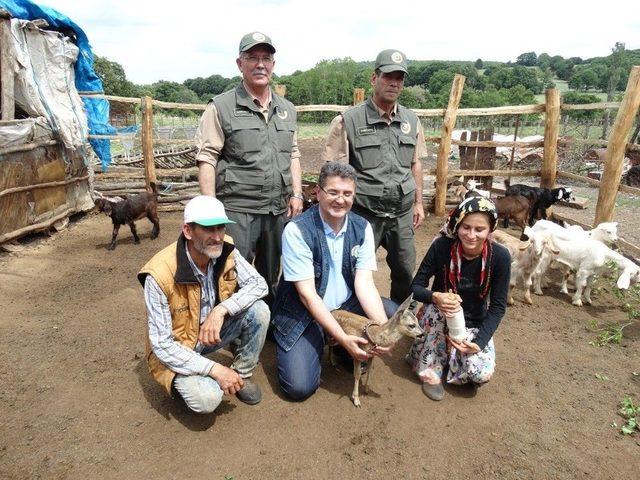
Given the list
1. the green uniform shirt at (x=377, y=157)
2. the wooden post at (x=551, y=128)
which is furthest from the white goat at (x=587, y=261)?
the wooden post at (x=551, y=128)

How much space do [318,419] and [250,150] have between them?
1925mm

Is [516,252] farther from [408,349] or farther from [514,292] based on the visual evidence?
[408,349]

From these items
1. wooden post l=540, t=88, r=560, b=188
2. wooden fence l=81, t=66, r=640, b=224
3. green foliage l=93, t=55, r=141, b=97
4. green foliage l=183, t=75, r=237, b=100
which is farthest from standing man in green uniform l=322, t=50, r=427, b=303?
green foliage l=183, t=75, r=237, b=100

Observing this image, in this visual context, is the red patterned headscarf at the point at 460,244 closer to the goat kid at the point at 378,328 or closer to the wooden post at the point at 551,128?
the goat kid at the point at 378,328

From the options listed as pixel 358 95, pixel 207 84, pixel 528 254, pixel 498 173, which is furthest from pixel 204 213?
pixel 207 84

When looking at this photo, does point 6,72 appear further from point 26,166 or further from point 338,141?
point 338,141

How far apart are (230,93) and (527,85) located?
79432 mm

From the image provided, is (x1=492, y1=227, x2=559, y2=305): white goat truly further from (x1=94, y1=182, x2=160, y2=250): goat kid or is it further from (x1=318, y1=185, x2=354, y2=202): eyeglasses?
(x1=94, y1=182, x2=160, y2=250): goat kid

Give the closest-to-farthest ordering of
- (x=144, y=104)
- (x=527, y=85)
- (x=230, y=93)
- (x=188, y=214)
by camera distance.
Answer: (x=188, y=214) → (x=230, y=93) → (x=144, y=104) → (x=527, y=85)

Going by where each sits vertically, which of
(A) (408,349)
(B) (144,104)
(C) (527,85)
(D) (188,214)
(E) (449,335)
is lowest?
(A) (408,349)

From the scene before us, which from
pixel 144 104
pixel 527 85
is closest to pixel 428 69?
pixel 527 85

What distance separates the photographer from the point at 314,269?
9.86ft

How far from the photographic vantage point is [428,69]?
3484 inches

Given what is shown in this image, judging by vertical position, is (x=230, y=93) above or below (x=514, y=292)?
above
